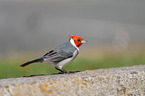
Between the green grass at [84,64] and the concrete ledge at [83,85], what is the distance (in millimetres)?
1465

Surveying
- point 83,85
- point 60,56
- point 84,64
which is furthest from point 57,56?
point 84,64

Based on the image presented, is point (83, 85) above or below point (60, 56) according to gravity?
below

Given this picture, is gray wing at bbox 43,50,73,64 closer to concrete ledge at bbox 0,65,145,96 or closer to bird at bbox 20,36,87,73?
bird at bbox 20,36,87,73

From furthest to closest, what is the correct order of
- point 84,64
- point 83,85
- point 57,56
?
1. point 84,64
2. point 57,56
3. point 83,85

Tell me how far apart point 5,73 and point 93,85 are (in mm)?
1977

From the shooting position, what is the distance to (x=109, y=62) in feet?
20.0

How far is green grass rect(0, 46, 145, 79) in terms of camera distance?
206 inches

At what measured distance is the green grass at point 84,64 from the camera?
5230mm

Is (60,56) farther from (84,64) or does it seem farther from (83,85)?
(84,64)

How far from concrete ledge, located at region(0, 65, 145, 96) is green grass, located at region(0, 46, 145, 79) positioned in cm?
147

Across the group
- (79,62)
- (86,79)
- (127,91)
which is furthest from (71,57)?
(79,62)

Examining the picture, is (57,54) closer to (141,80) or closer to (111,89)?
(111,89)

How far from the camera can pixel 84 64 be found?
5918 mm

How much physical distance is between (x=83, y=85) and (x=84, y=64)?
2.26 meters
